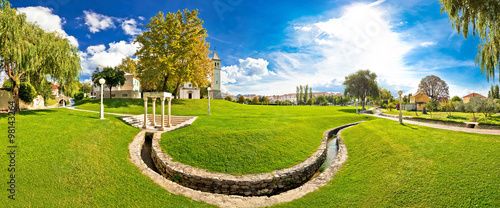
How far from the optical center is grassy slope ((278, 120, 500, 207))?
5.71m

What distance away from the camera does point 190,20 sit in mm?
30188

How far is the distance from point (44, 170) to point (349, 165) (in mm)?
12762

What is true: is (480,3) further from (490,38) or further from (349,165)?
(349,165)

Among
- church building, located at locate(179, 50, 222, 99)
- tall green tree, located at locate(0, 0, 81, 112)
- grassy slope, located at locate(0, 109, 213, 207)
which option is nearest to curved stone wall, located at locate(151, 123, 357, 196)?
grassy slope, located at locate(0, 109, 213, 207)

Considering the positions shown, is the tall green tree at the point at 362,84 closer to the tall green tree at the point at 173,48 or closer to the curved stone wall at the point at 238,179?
the tall green tree at the point at 173,48

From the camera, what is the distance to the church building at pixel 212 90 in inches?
1899

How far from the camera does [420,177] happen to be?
6926 millimetres

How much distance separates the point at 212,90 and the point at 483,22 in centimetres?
5430

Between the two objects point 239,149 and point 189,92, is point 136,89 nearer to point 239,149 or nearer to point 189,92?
point 189,92

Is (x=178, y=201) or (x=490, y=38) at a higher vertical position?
(x=490, y=38)

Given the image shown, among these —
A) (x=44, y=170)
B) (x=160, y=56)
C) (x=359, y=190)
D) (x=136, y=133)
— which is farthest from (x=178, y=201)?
(x=160, y=56)

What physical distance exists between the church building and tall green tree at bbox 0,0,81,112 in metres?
31.0

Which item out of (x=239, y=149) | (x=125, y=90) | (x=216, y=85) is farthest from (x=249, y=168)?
(x=216, y=85)

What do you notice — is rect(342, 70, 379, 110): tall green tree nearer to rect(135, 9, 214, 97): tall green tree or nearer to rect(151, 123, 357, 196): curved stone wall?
rect(135, 9, 214, 97): tall green tree
